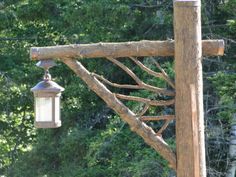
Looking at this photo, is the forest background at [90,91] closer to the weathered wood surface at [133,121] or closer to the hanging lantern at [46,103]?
the weathered wood surface at [133,121]

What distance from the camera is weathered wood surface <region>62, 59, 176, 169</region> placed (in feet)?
12.4

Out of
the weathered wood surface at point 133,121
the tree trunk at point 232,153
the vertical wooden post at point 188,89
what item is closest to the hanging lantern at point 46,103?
the weathered wood surface at point 133,121

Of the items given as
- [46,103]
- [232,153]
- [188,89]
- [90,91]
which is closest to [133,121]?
[188,89]

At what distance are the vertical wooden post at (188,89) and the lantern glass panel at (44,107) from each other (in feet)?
2.24

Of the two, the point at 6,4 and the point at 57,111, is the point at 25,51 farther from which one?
the point at 57,111

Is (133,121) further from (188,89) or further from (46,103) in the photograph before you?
(46,103)

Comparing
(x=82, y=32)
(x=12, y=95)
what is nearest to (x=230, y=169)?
(x=82, y=32)

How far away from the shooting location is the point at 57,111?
3828mm

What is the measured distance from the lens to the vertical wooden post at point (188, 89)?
145 inches

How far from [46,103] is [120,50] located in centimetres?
49

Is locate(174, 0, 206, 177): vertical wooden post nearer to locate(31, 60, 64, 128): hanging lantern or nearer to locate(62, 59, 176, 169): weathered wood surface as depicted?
locate(62, 59, 176, 169): weathered wood surface

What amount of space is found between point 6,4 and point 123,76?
3.04 metres

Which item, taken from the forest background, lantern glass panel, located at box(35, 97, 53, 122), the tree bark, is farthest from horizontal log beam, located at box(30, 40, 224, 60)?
the tree bark

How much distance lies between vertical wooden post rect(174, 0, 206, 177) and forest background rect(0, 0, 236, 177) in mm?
2784
